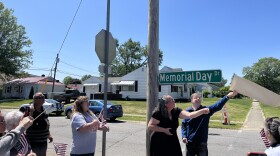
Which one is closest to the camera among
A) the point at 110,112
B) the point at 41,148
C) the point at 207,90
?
the point at 41,148

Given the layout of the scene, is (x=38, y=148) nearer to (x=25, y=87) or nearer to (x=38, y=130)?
(x=38, y=130)

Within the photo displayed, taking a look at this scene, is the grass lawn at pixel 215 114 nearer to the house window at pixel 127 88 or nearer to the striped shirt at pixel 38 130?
the house window at pixel 127 88

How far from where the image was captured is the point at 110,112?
1858 centimetres

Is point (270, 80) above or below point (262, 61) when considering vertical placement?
below

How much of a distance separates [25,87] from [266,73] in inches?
3135

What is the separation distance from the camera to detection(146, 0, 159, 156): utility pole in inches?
206

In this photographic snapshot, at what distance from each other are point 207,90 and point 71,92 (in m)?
39.0

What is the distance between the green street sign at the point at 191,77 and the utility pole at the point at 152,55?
0.32m

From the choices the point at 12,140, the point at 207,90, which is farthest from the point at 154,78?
the point at 207,90

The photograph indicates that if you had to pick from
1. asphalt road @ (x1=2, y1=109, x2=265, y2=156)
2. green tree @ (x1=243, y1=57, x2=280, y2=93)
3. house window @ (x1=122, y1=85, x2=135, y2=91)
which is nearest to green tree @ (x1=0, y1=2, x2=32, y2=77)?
house window @ (x1=122, y1=85, x2=135, y2=91)

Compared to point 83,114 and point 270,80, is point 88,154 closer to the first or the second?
point 83,114

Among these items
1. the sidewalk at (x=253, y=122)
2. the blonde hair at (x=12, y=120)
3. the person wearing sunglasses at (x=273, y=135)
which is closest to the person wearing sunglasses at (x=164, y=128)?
the person wearing sunglasses at (x=273, y=135)

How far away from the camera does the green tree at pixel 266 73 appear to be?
308 ft

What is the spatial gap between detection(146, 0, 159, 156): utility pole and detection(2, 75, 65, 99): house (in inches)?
1799
